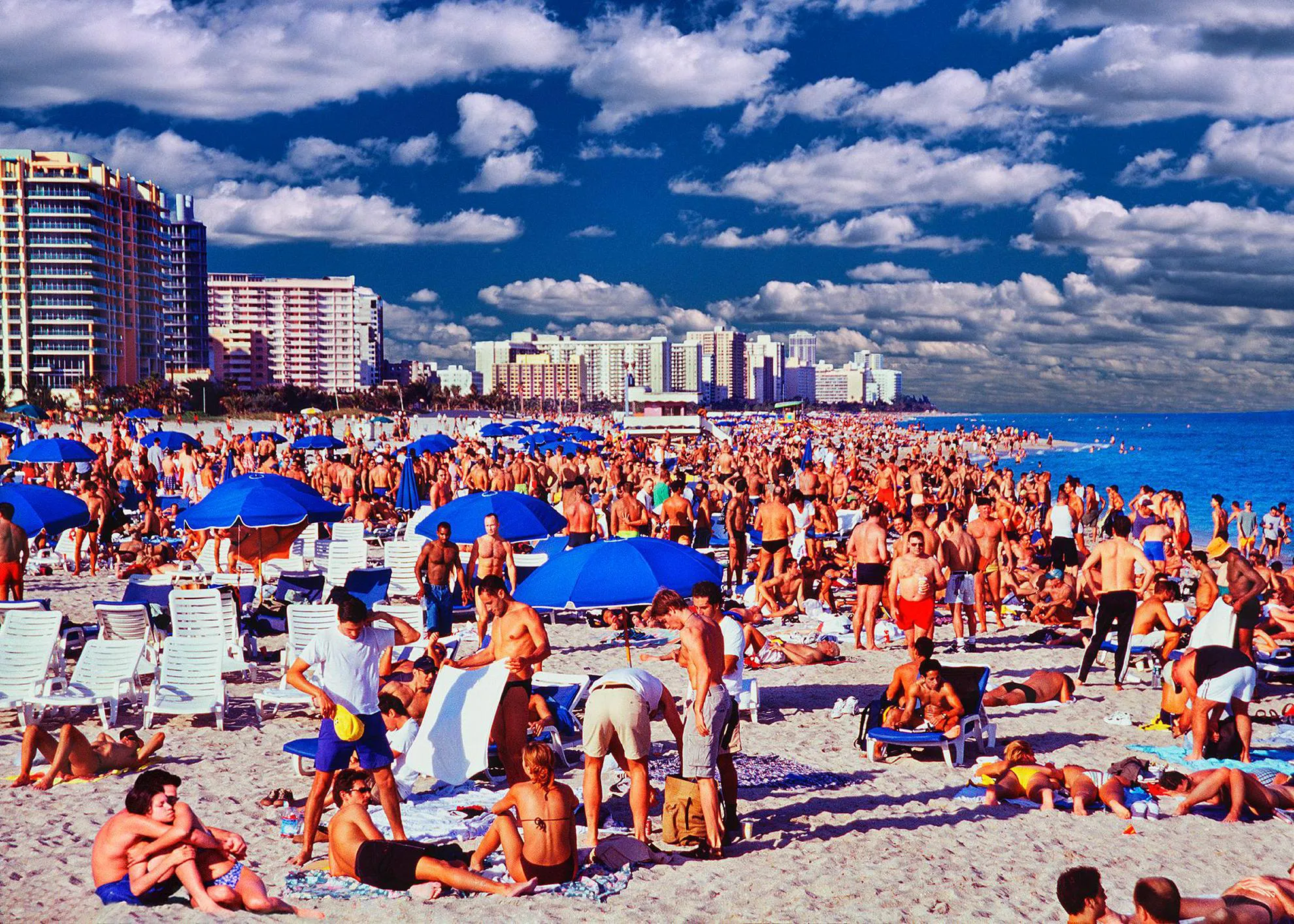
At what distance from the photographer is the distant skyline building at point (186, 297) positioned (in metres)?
124

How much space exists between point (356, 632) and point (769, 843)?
2306 mm

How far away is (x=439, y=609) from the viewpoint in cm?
984

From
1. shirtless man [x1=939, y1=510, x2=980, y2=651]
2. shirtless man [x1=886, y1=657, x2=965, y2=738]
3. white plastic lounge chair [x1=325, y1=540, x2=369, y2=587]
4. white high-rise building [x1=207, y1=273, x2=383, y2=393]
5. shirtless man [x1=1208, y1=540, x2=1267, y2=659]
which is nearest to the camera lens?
shirtless man [x1=886, y1=657, x2=965, y2=738]

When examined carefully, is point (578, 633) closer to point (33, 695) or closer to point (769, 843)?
point (33, 695)

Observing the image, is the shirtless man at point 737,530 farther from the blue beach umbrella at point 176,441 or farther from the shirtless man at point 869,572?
the blue beach umbrella at point 176,441

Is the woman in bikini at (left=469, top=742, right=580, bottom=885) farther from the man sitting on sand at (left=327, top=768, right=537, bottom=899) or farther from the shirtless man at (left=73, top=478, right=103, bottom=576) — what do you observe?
the shirtless man at (left=73, top=478, right=103, bottom=576)

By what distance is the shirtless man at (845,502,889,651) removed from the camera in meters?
11.1

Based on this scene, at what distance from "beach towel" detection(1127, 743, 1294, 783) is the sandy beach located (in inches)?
8.3

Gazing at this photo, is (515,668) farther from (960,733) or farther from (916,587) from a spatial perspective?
(916,587)

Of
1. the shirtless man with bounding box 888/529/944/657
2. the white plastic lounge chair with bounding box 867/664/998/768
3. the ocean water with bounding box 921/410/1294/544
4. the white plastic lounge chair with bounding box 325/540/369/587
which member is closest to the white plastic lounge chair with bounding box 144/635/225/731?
the white plastic lounge chair with bounding box 867/664/998/768

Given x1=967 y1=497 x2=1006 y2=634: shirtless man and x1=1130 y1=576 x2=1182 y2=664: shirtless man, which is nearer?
x1=1130 y1=576 x2=1182 y2=664: shirtless man

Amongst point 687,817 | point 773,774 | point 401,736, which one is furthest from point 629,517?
point 687,817

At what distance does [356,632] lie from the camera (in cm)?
552

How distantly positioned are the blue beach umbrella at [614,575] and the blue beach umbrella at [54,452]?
1417 centimetres
